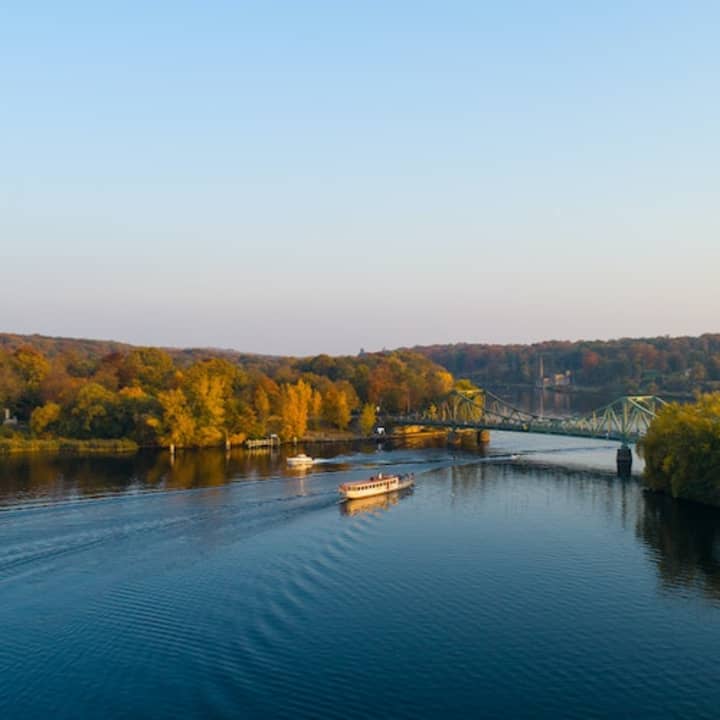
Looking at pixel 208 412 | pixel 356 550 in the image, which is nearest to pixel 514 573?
pixel 356 550

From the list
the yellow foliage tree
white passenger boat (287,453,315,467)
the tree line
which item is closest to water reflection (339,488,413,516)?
white passenger boat (287,453,315,467)

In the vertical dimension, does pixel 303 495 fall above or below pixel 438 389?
below

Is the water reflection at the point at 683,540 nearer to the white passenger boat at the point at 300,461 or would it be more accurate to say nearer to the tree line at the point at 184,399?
the white passenger boat at the point at 300,461

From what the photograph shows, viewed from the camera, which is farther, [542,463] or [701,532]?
[542,463]

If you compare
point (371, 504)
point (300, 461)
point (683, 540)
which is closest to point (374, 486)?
point (371, 504)

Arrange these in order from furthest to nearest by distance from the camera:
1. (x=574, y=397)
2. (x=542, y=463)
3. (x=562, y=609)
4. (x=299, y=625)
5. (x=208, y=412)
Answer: (x=574, y=397), (x=208, y=412), (x=542, y=463), (x=562, y=609), (x=299, y=625)

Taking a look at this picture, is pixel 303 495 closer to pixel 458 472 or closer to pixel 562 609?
pixel 458 472
